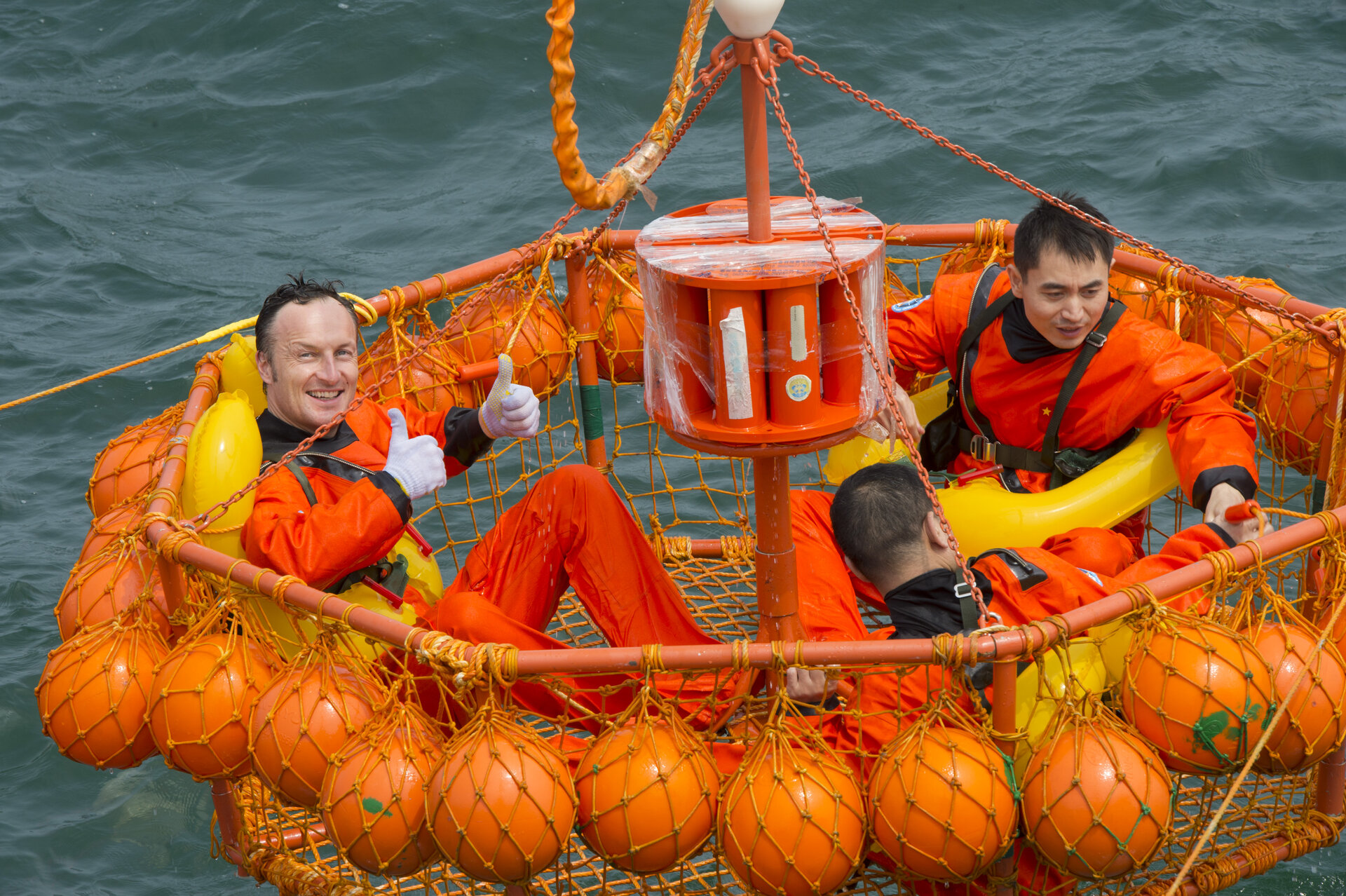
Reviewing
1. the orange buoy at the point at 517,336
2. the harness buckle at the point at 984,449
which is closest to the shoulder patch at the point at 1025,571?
the harness buckle at the point at 984,449

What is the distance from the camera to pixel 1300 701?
277cm

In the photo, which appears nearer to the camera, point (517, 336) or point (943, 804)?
point (943, 804)

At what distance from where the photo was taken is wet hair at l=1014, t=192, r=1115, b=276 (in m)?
3.71

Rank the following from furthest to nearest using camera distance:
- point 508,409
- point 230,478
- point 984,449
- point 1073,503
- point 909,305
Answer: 1. point 909,305
2. point 984,449
3. point 1073,503
4. point 508,409
5. point 230,478

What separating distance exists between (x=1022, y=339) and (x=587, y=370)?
136 centimetres

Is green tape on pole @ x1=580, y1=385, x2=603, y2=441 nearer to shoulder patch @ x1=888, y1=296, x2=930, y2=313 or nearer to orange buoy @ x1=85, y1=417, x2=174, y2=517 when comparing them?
shoulder patch @ x1=888, y1=296, x2=930, y2=313

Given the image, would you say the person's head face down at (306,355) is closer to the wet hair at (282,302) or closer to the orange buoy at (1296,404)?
the wet hair at (282,302)

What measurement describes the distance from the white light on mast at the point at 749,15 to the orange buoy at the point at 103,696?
6.02ft

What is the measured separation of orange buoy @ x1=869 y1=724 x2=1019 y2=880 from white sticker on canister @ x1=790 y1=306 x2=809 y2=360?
75cm

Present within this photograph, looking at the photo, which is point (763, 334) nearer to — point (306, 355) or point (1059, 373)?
point (306, 355)

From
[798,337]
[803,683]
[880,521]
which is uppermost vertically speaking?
[798,337]

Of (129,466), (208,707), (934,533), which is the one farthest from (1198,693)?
(129,466)

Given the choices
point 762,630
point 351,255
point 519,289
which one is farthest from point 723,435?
point 351,255

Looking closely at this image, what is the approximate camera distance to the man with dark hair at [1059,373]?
366 cm
